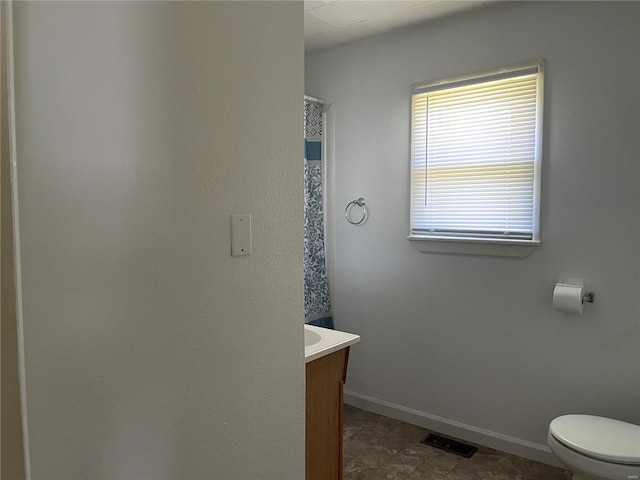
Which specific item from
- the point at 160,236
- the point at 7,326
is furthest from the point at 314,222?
the point at 7,326

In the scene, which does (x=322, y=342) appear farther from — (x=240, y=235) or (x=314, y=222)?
(x=314, y=222)

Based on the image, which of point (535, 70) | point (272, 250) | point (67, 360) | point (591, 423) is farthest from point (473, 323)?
point (67, 360)

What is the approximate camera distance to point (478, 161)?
263cm

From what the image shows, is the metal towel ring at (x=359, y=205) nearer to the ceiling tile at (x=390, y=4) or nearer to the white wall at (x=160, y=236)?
the ceiling tile at (x=390, y=4)

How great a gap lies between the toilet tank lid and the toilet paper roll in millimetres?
491

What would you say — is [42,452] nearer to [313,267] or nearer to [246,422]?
[246,422]

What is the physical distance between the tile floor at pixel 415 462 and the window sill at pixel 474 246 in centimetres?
109

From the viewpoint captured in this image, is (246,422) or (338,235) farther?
(338,235)

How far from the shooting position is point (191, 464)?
1190 mm

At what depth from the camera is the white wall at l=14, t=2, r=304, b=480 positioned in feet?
2.97

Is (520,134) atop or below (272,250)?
atop

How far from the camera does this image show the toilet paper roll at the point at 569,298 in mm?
2266

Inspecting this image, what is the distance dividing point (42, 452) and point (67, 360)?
176mm

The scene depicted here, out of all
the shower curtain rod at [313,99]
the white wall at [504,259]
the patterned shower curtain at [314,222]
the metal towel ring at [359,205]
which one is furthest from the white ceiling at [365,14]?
the metal towel ring at [359,205]
